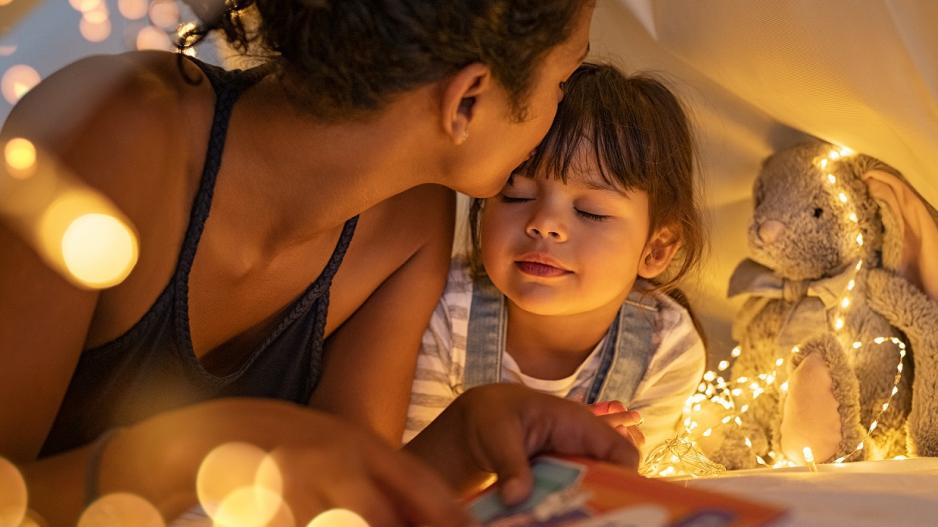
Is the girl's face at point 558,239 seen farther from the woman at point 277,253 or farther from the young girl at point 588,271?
the woman at point 277,253

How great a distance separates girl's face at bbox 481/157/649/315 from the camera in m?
1.32

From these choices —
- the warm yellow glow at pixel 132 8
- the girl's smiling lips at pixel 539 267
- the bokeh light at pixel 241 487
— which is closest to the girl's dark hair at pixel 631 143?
the girl's smiling lips at pixel 539 267

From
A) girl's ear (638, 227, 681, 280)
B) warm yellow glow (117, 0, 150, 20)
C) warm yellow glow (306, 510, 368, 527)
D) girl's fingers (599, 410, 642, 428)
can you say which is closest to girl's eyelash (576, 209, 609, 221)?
girl's ear (638, 227, 681, 280)

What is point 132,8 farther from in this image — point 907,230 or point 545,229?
point 907,230

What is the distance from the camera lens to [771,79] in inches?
57.5

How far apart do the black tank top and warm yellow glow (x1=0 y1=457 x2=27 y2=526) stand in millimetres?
217

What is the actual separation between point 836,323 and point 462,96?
2.59 ft

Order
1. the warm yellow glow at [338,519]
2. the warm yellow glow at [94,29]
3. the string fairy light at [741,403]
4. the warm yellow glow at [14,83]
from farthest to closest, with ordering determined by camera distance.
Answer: the string fairy light at [741,403]
the warm yellow glow at [94,29]
the warm yellow glow at [14,83]
the warm yellow glow at [338,519]

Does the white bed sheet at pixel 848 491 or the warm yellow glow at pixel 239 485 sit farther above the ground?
the warm yellow glow at pixel 239 485

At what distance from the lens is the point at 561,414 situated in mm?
885

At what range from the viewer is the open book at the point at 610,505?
724 millimetres

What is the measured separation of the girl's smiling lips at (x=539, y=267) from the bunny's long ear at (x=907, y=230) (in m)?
0.50

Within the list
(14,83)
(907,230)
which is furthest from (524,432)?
(907,230)

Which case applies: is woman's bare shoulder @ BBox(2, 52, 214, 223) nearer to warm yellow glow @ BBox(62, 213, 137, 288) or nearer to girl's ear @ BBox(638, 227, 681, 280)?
warm yellow glow @ BBox(62, 213, 137, 288)
